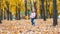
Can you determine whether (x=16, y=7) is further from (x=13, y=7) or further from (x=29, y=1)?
(x=29, y=1)

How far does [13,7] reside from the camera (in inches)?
1535

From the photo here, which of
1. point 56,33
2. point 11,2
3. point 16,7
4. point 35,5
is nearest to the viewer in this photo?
point 56,33

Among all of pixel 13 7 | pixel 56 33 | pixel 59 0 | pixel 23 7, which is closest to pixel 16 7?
pixel 13 7

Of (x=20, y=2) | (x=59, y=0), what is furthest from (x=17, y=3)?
(x=59, y=0)

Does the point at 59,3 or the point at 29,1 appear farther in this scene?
the point at 29,1

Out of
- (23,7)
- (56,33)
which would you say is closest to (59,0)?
(23,7)

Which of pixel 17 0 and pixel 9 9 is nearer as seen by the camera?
pixel 17 0

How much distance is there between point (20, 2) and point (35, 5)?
443cm

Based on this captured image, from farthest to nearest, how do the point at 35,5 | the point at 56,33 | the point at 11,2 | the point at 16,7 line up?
the point at 35,5 → the point at 16,7 → the point at 11,2 → the point at 56,33

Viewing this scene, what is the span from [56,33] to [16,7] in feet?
93.9

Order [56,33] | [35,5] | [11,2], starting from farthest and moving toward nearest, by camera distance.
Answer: [35,5], [11,2], [56,33]

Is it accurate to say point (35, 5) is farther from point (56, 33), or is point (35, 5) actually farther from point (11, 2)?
point (56, 33)

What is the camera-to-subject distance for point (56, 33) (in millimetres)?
10664

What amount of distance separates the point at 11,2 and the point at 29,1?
7646 mm
